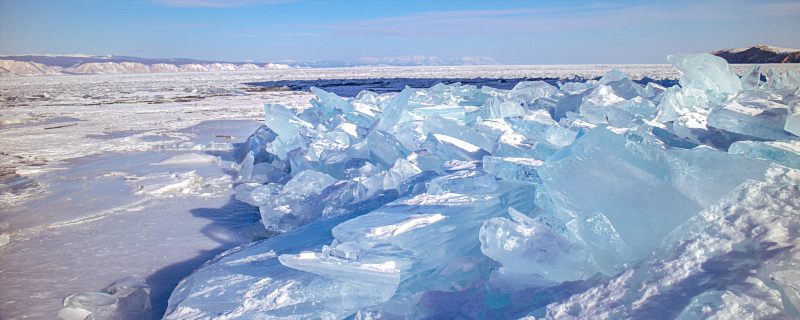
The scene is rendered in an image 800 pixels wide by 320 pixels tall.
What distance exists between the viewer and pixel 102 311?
167cm

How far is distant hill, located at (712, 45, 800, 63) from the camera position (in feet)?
115

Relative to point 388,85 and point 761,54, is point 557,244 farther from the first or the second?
point 761,54

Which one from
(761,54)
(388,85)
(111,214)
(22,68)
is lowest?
(111,214)

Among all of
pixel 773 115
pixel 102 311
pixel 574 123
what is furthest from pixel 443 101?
pixel 102 311

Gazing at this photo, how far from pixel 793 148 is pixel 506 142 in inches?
46.5

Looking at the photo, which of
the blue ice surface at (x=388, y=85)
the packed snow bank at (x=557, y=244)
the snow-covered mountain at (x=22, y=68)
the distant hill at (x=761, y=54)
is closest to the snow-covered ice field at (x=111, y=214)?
the packed snow bank at (x=557, y=244)

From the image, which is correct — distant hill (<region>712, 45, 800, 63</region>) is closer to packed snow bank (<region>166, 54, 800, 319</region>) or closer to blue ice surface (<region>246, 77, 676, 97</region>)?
blue ice surface (<region>246, 77, 676, 97</region>)

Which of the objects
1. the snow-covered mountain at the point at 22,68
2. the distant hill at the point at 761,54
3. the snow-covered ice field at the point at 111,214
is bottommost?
the snow-covered ice field at the point at 111,214

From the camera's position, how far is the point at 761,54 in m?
39.0

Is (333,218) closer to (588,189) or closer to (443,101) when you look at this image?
(588,189)

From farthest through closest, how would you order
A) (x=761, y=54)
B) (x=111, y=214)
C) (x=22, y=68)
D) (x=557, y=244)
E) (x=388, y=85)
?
(x=22, y=68), (x=761, y=54), (x=388, y=85), (x=111, y=214), (x=557, y=244)

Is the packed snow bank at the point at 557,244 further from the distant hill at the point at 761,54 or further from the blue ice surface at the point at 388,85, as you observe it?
the distant hill at the point at 761,54

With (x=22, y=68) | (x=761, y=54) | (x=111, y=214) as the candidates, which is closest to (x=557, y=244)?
(x=111, y=214)

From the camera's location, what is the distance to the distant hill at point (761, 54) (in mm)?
34969
